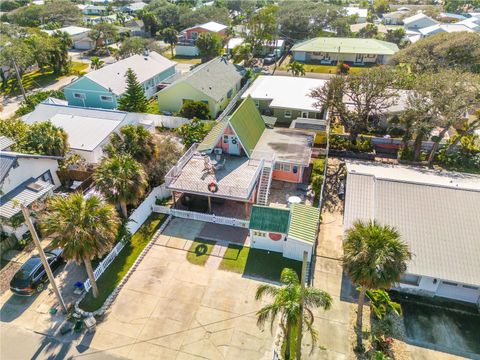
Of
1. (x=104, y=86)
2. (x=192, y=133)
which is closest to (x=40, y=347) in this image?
(x=192, y=133)

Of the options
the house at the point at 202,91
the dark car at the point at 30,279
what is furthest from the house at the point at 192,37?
the dark car at the point at 30,279

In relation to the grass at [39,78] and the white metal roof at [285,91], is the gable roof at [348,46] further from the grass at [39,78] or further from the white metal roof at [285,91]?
the grass at [39,78]

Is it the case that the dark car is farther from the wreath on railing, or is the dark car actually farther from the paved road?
the wreath on railing

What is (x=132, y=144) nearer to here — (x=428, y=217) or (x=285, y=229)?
(x=285, y=229)

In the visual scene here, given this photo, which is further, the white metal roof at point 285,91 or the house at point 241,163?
the white metal roof at point 285,91

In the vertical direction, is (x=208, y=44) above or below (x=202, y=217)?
above

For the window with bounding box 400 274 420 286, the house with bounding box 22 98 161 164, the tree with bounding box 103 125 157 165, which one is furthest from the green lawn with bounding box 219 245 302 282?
the house with bounding box 22 98 161 164
